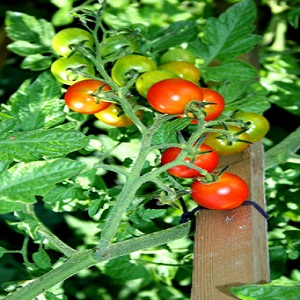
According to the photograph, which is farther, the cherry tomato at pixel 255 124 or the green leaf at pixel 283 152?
the green leaf at pixel 283 152

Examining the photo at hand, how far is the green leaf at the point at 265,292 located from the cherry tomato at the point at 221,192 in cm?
21

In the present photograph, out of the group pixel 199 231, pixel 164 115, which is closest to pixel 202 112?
pixel 164 115

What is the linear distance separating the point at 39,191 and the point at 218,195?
0.28 meters

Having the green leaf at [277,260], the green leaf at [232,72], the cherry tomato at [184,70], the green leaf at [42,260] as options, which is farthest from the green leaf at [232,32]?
the green leaf at [42,260]

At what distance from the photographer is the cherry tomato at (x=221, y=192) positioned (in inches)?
35.7

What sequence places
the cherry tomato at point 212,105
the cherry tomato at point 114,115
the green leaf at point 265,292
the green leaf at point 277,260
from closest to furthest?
the green leaf at point 265,292 → the cherry tomato at point 212,105 → the cherry tomato at point 114,115 → the green leaf at point 277,260

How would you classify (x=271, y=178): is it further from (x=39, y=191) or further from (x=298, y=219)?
(x=39, y=191)

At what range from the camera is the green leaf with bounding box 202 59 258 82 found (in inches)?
45.6

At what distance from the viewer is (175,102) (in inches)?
35.2

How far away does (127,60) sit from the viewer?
39.8 inches

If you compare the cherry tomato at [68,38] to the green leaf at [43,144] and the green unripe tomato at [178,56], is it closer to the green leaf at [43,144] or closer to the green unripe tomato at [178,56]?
the green unripe tomato at [178,56]

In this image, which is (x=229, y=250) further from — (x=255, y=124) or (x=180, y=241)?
(x=180, y=241)

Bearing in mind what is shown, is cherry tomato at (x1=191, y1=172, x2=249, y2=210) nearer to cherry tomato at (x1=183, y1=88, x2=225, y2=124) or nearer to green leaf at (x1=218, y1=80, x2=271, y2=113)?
cherry tomato at (x1=183, y1=88, x2=225, y2=124)

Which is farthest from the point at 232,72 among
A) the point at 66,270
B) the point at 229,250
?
the point at 66,270
